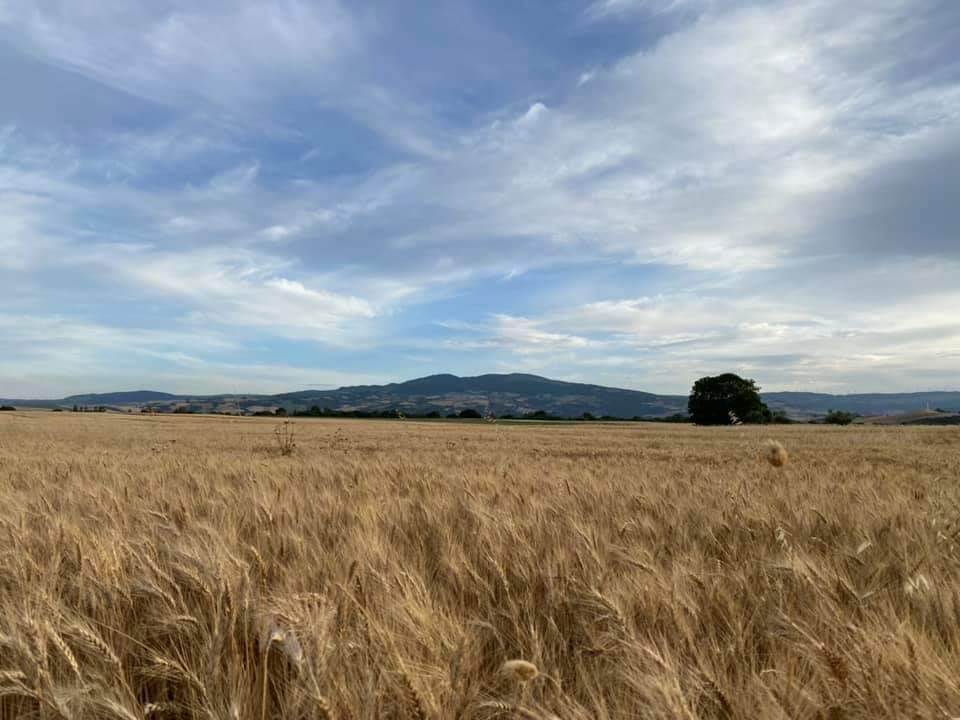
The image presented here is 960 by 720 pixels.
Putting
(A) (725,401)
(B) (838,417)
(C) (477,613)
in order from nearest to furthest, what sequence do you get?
(C) (477,613), (B) (838,417), (A) (725,401)

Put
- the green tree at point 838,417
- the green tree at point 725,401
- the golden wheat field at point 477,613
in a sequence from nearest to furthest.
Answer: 1. the golden wheat field at point 477,613
2. the green tree at point 838,417
3. the green tree at point 725,401

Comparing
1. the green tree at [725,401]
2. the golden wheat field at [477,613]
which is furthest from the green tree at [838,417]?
the golden wheat field at [477,613]

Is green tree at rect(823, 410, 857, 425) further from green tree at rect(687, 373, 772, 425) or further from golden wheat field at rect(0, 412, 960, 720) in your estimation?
golden wheat field at rect(0, 412, 960, 720)

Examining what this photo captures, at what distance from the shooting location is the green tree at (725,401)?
210ft

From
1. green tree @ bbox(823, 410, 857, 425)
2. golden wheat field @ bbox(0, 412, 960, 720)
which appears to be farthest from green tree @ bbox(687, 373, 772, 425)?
golden wheat field @ bbox(0, 412, 960, 720)

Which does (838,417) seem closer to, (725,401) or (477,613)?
(725,401)

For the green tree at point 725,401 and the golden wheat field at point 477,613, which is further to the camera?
the green tree at point 725,401

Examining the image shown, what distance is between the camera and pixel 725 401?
2552 inches

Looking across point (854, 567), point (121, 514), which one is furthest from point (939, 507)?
point (121, 514)

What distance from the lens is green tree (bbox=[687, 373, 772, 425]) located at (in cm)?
6406

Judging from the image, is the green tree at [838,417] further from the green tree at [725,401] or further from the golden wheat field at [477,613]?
the golden wheat field at [477,613]

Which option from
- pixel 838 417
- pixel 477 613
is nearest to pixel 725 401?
pixel 838 417

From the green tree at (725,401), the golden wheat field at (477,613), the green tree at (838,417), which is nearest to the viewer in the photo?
the golden wheat field at (477,613)

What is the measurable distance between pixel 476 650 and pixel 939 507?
4172mm
